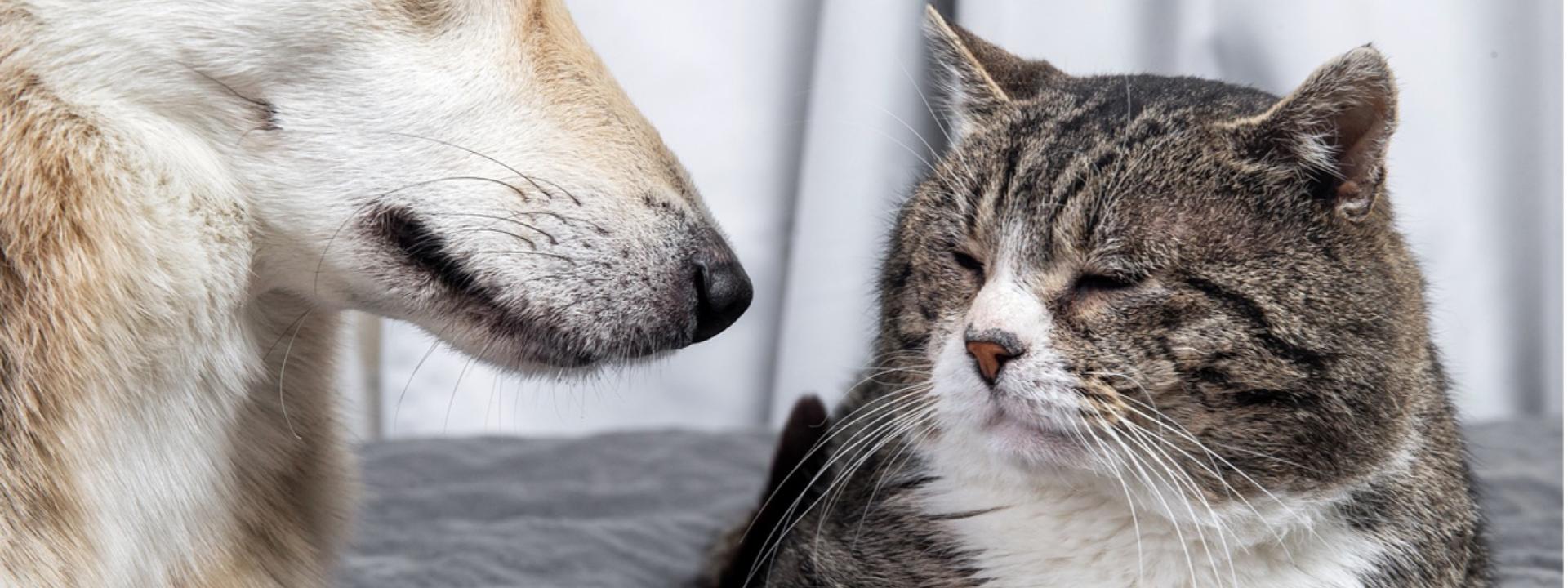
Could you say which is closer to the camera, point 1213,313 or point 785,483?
point 1213,313

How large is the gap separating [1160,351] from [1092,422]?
62 millimetres

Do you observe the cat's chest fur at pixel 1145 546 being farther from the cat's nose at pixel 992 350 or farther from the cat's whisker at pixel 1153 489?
the cat's nose at pixel 992 350

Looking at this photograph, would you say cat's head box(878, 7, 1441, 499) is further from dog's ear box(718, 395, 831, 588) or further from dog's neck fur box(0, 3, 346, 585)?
dog's neck fur box(0, 3, 346, 585)

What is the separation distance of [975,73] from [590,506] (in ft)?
2.55

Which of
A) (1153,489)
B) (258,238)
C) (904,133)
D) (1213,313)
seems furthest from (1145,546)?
(904,133)

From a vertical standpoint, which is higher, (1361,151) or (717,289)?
(1361,151)

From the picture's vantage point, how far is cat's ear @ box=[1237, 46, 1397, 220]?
2.75ft

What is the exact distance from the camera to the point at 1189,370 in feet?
2.79

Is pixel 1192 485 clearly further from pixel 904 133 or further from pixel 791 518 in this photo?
pixel 904 133

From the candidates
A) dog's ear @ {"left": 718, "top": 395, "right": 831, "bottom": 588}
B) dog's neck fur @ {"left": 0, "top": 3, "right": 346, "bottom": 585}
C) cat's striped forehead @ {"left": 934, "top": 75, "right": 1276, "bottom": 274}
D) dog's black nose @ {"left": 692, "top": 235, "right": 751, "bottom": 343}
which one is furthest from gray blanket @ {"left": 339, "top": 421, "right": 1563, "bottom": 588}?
cat's striped forehead @ {"left": 934, "top": 75, "right": 1276, "bottom": 274}

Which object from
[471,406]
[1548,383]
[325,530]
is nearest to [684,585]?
[325,530]

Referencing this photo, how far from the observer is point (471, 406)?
7.39 feet

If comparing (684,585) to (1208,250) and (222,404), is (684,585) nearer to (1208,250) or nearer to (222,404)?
(222,404)

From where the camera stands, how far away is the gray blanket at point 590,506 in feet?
4.44
